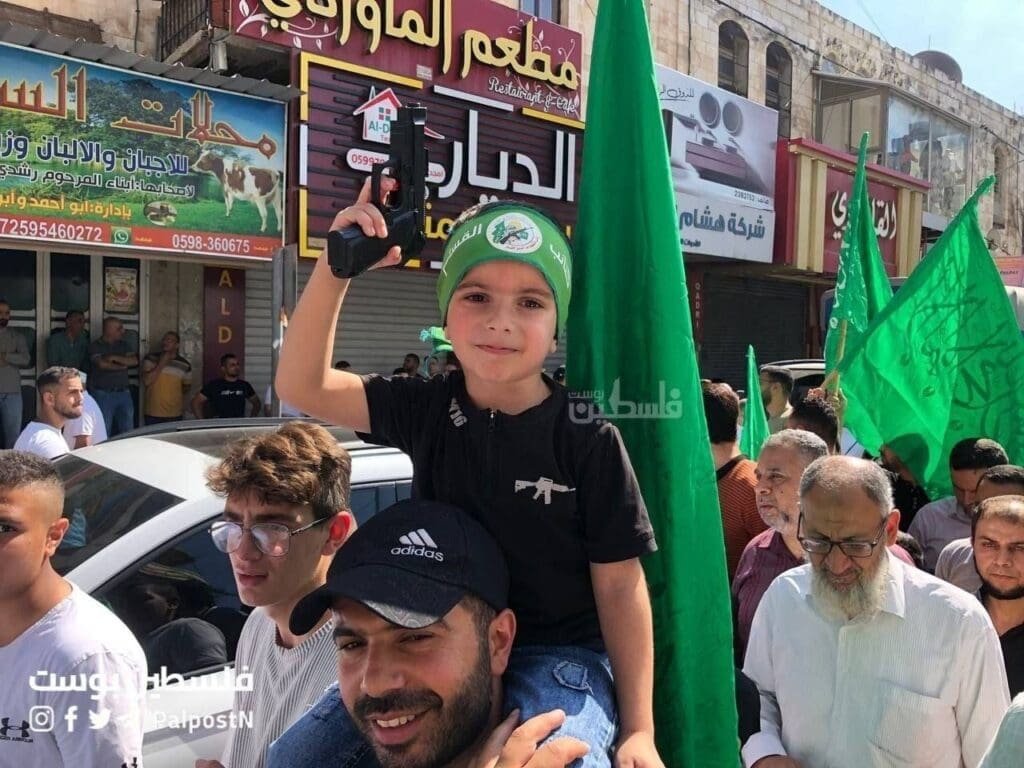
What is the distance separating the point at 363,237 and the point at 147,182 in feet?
24.6

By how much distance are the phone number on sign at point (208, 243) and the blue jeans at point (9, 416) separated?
215 centimetres

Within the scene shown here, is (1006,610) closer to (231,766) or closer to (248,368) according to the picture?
(231,766)

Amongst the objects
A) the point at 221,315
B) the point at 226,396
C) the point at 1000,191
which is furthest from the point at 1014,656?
the point at 1000,191

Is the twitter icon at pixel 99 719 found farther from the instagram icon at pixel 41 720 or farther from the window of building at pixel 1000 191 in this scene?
the window of building at pixel 1000 191

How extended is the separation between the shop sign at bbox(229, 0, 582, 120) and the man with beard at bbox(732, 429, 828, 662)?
7.62 m

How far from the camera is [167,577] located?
269 cm

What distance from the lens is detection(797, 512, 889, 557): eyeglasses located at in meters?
2.14

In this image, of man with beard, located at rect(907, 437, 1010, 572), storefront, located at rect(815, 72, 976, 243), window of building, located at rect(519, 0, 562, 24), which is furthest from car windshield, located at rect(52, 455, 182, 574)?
storefront, located at rect(815, 72, 976, 243)

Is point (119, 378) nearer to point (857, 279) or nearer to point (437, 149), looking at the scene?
point (437, 149)

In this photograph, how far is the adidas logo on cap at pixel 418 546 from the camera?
1.29 metres

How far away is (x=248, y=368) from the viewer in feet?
33.1

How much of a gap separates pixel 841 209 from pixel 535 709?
16573 mm

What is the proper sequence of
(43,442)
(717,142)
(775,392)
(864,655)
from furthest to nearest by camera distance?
(717,142) → (775,392) → (43,442) → (864,655)

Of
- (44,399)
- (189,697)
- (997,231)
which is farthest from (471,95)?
(997,231)
